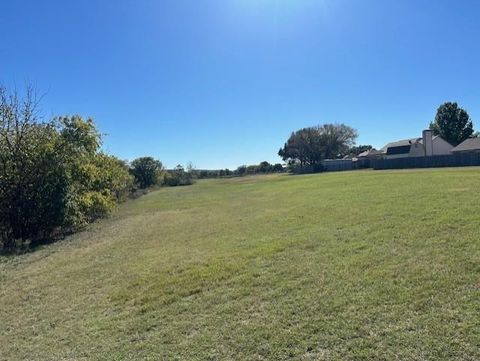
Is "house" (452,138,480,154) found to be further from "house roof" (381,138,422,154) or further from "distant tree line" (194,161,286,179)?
"distant tree line" (194,161,286,179)

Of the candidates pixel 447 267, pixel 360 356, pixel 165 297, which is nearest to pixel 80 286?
pixel 165 297

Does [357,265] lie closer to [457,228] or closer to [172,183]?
[457,228]

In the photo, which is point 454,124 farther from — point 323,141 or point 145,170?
point 145,170

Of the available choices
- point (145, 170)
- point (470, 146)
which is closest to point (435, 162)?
point (470, 146)

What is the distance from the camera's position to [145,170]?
2329 inches

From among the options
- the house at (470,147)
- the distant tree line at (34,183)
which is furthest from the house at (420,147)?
the distant tree line at (34,183)

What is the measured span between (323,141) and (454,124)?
29771 millimetres

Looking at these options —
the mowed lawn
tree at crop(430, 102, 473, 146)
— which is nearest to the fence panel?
tree at crop(430, 102, 473, 146)

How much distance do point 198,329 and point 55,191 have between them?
12.7m

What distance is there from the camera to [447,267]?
485 centimetres

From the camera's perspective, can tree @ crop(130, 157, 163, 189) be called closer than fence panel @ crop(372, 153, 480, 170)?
No

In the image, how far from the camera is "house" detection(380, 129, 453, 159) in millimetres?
56812

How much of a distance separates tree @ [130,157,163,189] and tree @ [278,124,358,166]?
41351 millimetres

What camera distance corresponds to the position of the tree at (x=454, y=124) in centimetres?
6588
